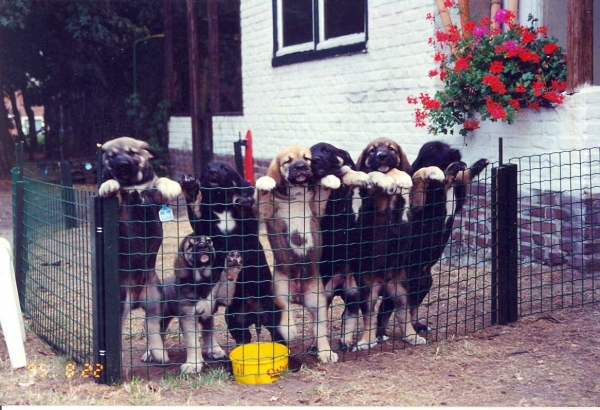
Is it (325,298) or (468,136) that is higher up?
(468,136)

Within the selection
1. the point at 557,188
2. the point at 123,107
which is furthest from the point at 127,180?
the point at 123,107

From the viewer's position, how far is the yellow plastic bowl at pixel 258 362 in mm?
4293

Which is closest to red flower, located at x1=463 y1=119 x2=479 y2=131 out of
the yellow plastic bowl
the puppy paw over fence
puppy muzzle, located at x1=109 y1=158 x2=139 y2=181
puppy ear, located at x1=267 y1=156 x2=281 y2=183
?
the puppy paw over fence

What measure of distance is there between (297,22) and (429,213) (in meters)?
5.70

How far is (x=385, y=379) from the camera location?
14.2 ft

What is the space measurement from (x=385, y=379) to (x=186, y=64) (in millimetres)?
11563

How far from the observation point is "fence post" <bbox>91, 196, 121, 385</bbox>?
411cm

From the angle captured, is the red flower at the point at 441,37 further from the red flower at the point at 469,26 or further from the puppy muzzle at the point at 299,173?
the puppy muzzle at the point at 299,173

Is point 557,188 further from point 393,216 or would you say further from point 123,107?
point 123,107

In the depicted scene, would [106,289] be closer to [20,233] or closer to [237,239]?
[237,239]

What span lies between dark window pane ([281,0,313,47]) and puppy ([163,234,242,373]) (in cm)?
584

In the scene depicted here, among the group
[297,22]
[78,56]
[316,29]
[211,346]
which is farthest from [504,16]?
[78,56]

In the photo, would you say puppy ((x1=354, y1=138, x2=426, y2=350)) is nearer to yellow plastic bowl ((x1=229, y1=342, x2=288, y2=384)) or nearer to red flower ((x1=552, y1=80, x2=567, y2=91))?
yellow plastic bowl ((x1=229, y1=342, x2=288, y2=384))

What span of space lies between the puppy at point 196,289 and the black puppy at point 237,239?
0.10 meters
